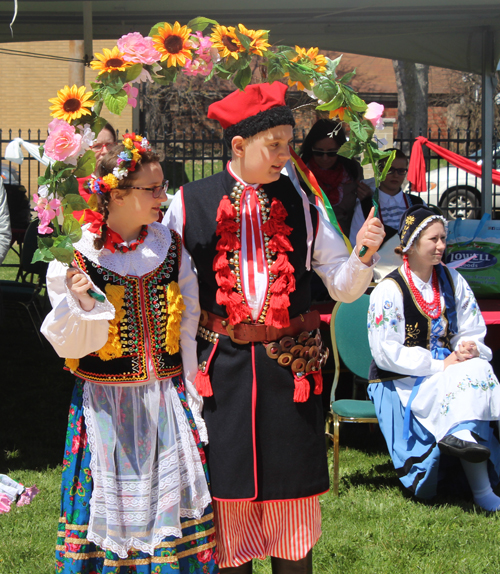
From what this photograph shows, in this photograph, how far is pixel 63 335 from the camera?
1.92 metres

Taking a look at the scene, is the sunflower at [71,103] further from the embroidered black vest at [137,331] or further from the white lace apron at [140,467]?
the white lace apron at [140,467]

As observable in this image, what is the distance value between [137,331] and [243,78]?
875 mm

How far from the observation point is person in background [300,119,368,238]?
184 inches

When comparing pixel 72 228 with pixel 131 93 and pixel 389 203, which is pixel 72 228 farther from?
pixel 389 203

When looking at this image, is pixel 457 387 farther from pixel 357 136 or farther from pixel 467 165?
pixel 467 165

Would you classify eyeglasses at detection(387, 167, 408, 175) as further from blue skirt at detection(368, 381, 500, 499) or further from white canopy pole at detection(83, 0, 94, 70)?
white canopy pole at detection(83, 0, 94, 70)

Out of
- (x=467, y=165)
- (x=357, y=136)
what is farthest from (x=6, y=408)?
(x=467, y=165)

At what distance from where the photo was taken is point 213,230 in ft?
7.26

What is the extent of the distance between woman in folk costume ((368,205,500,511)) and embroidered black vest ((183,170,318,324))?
1.44m

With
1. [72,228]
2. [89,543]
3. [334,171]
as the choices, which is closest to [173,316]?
[72,228]

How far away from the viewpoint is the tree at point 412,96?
54.0ft

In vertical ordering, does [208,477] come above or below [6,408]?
above

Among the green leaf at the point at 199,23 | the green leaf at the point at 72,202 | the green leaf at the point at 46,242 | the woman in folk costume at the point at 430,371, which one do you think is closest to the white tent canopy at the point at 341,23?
the woman in folk costume at the point at 430,371

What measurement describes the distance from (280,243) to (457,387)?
1691mm
